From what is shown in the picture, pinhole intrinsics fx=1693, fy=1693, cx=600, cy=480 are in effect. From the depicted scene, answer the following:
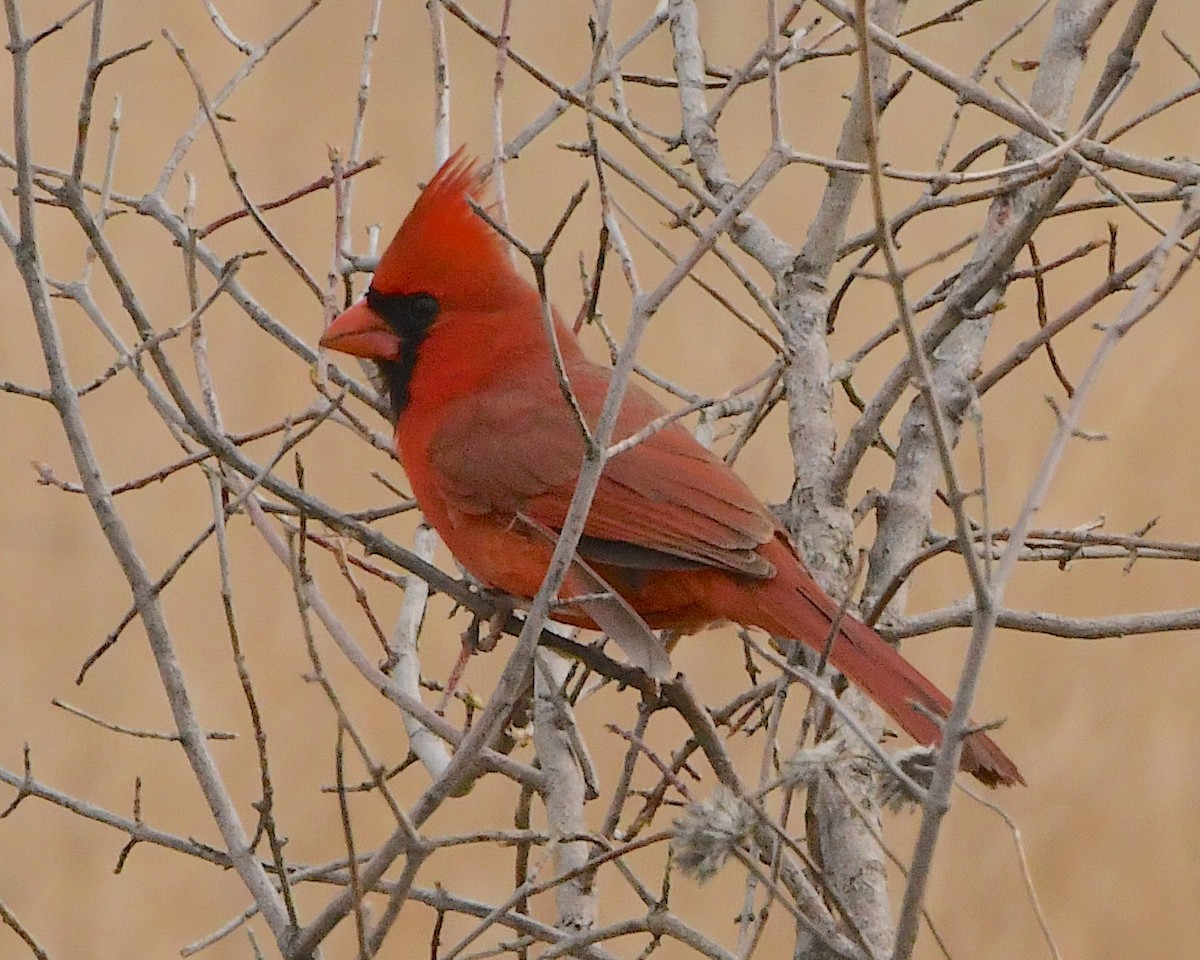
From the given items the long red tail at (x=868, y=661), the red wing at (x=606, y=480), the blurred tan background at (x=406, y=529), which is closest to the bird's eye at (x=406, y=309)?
the red wing at (x=606, y=480)

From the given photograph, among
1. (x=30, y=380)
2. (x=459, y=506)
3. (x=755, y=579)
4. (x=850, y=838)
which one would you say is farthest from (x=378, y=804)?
(x=850, y=838)

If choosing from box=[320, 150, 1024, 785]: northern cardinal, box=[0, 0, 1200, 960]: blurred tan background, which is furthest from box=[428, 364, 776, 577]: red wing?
box=[0, 0, 1200, 960]: blurred tan background

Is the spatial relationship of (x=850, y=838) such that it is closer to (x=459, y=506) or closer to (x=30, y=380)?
(x=459, y=506)

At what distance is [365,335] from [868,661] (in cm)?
88

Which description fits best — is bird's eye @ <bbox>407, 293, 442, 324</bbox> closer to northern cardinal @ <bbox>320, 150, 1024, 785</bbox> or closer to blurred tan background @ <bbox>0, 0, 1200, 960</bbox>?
northern cardinal @ <bbox>320, 150, 1024, 785</bbox>

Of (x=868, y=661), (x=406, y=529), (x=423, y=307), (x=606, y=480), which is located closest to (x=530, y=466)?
(x=606, y=480)

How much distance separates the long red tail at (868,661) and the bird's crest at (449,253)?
25.1 inches

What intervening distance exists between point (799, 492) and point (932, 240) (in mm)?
2245

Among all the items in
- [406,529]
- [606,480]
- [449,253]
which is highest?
[406,529]

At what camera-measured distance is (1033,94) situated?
2.19 meters

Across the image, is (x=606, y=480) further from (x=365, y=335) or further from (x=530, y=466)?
(x=365, y=335)

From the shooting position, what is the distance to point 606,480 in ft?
7.42

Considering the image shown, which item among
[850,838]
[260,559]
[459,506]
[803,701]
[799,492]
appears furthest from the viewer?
[260,559]

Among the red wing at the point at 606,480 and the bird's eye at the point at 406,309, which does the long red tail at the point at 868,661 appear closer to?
the red wing at the point at 606,480
